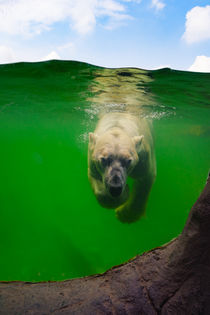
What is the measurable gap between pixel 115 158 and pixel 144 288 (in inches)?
123

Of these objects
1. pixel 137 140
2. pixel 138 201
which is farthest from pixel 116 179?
pixel 138 201

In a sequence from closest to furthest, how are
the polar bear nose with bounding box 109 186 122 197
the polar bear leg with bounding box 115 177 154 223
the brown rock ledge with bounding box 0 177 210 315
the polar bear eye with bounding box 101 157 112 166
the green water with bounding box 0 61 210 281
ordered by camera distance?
the brown rock ledge with bounding box 0 177 210 315
the polar bear nose with bounding box 109 186 122 197
the polar bear eye with bounding box 101 157 112 166
the polar bear leg with bounding box 115 177 154 223
the green water with bounding box 0 61 210 281

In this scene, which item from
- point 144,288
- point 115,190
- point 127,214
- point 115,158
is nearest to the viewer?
point 144,288

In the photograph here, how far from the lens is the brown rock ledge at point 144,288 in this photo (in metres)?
1.85

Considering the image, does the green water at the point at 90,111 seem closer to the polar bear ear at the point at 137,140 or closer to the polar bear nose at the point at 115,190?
the polar bear ear at the point at 137,140

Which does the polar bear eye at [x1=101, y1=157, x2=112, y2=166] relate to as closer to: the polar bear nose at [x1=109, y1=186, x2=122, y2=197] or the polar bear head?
the polar bear head

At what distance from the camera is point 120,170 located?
15.2 ft

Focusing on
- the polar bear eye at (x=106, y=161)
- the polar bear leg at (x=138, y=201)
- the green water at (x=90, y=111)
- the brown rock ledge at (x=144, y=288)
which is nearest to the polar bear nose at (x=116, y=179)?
the polar bear eye at (x=106, y=161)

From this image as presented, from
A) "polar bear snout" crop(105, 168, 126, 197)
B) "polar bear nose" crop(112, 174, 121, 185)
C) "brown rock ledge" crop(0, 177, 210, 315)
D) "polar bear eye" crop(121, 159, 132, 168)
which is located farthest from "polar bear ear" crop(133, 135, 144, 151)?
"brown rock ledge" crop(0, 177, 210, 315)

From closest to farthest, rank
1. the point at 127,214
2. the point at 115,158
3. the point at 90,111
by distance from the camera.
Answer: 1. the point at 115,158
2. the point at 127,214
3. the point at 90,111

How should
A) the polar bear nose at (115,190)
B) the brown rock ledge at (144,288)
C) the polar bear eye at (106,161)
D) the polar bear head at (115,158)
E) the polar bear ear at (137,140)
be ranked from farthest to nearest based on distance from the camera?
the polar bear ear at (137,140)
the polar bear eye at (106,161)
the polar bear head at (115,158)
the polar bear nose at (115,190)
the brown rock ledge at (144,288)

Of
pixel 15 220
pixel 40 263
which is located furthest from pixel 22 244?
pixel 15 220

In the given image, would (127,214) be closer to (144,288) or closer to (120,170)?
(120,170)

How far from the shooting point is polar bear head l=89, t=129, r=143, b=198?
4375 mm
